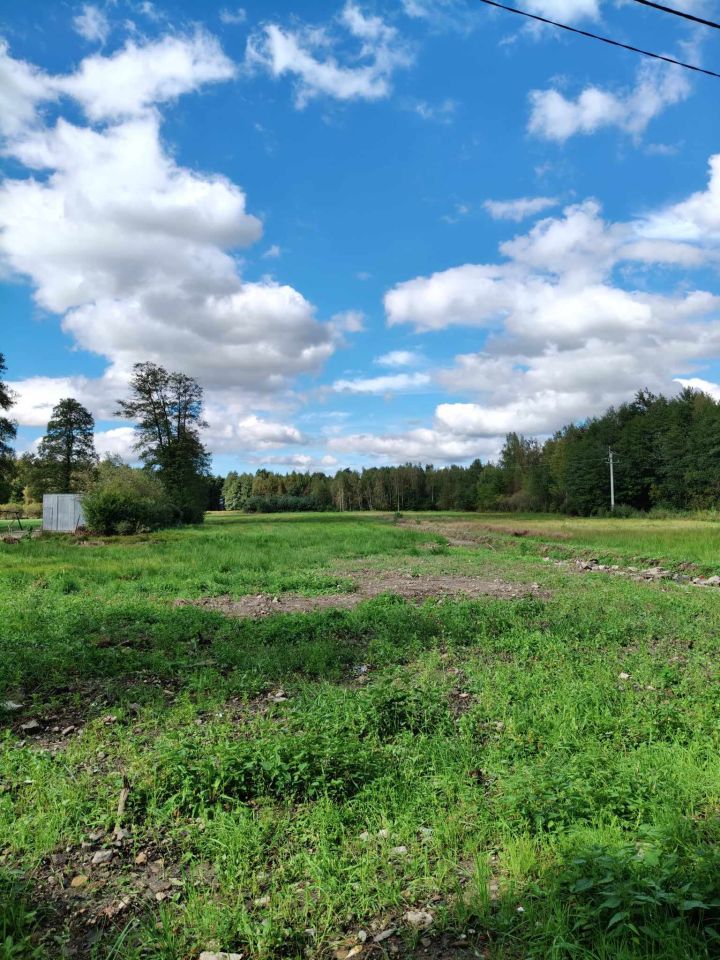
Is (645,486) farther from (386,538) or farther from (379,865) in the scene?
(379,865)

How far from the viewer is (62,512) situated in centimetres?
4372

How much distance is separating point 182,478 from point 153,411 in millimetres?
7842

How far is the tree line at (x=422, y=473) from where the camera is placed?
50.7 metres

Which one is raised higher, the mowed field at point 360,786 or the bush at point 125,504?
the bush at point 125,504

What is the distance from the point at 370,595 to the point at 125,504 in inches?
1095

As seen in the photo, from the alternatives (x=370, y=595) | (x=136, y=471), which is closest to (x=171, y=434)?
(x=136, y=471)

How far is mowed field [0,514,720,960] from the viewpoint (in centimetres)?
308

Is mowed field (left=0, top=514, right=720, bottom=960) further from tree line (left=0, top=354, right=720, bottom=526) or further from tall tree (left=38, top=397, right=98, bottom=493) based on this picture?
tall tree (left=38, top=397, right=98, bottom=493)

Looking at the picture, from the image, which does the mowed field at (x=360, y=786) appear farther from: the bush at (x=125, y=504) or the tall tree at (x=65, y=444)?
the tall tree at (x=65, y=444)

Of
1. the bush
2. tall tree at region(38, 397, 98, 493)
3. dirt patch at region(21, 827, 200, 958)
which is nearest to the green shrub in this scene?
dirt patch at region(21, 827, 200, 958)

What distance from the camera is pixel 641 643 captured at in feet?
28.0

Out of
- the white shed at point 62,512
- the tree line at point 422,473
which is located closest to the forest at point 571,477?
the tree line at point 422,473

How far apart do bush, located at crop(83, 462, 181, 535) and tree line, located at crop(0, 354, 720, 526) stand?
0.14m

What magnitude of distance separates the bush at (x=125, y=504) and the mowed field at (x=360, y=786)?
26.8m
